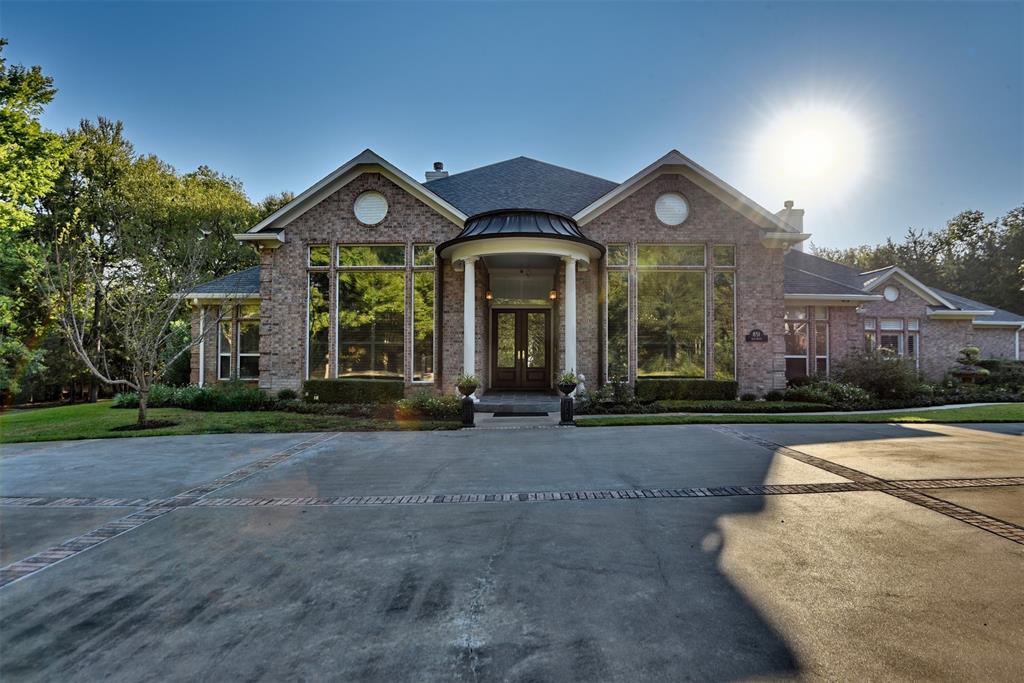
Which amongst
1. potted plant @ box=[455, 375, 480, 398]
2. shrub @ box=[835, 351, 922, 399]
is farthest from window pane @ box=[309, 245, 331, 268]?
shrub @ box=[835, 351, 922, 399]

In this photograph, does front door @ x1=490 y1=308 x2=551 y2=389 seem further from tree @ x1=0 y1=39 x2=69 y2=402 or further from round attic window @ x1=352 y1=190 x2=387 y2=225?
tree @ x1=0 y1=39 x2=69 y2=402

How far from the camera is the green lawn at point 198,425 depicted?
9602 millimetres

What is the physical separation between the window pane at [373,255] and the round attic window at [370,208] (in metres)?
0.82

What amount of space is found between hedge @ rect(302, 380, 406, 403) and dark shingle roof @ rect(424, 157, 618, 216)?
623cm

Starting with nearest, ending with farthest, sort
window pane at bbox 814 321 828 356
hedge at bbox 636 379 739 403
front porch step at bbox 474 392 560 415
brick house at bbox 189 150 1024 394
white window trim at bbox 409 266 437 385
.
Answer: front porch step at bbox 474 392 560 415
hedge at bbox 636 379 739 403
white window trim at bbox 409 266 437 385
brick house at bbox 189 150 1024 394
window pane at bbox 814 321 828 356

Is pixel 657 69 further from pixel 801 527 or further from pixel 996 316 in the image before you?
pixel 996 316

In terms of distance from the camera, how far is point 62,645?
2.58m

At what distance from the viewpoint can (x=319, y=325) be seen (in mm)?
13648

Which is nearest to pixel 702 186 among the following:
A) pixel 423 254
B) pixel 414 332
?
pixel 423 254

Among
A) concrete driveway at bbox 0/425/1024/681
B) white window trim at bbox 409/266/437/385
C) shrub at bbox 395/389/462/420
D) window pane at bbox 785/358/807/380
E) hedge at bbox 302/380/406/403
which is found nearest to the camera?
concrete driveway at bbox 0/425/1024/681

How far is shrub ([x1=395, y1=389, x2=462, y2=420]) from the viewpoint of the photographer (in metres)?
11.0

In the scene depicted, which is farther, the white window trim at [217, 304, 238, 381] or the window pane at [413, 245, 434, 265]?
the white window trim at [217, 304, 238, 381]

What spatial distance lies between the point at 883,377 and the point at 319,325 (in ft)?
58.1

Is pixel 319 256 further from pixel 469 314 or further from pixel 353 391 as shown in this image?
pixel 469 314
